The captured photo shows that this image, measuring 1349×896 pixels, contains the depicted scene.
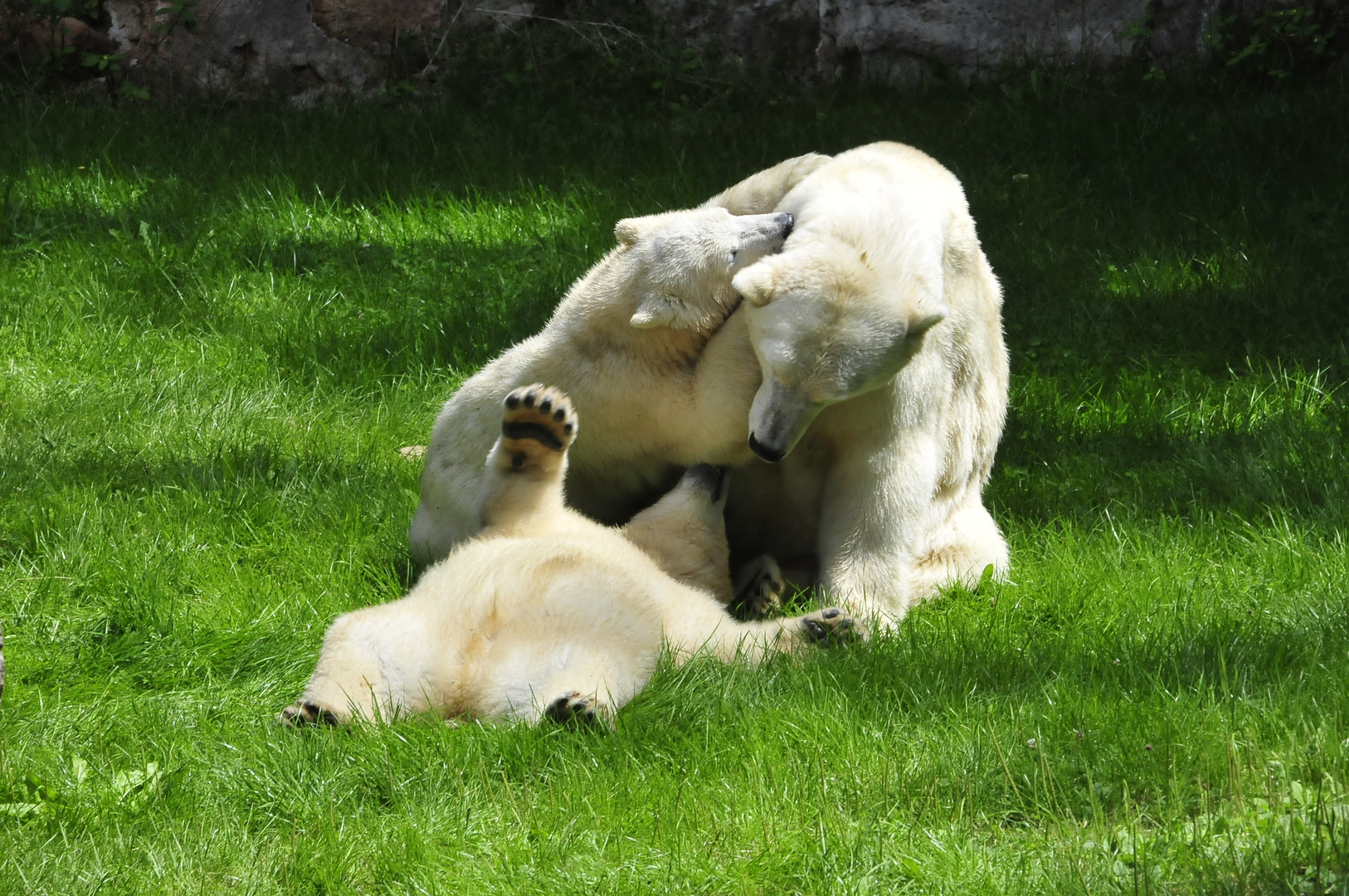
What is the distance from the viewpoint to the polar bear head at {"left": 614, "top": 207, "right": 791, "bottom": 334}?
3.99m

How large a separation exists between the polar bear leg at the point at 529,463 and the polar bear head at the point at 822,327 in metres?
0.61

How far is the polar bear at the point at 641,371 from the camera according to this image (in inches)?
159

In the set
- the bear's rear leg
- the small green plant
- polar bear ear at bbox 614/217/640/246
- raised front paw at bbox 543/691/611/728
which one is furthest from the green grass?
polar bear ear at bbox 614/217/640/246

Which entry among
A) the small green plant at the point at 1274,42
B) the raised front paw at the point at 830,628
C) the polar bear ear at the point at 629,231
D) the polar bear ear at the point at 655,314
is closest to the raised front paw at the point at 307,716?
the raised front paw at the point at 830,628

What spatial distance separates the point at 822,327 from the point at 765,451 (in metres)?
0.38

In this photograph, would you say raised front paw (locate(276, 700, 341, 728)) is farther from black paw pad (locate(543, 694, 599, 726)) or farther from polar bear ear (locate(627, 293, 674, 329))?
polar bear ear (locate(627, 293, 674, 329))

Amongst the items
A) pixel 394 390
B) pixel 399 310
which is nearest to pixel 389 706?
pixel 394 390

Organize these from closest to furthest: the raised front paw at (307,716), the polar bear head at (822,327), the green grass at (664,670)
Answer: the green grass at (664,670) → the raised front paw at (307,716) → the polar bear head at (822,327)

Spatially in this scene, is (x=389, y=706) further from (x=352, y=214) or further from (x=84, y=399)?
(x=352, y=214)

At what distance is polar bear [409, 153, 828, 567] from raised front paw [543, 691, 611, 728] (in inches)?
43.5

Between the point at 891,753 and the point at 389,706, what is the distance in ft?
4.05

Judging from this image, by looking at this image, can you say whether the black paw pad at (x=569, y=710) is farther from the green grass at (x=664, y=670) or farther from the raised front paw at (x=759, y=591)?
the raised front paw at (x=759, y=591)

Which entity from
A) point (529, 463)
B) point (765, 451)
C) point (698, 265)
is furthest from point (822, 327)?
point (529, 463)

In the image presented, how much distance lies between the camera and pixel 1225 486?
4906 millimetres
